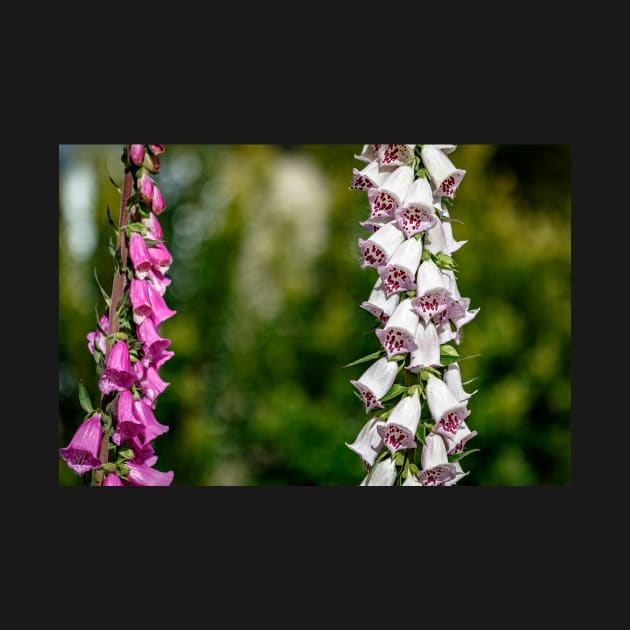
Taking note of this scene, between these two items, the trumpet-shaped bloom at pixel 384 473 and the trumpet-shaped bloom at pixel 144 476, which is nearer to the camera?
the trumpet-shaped bloom at pixel 384 473

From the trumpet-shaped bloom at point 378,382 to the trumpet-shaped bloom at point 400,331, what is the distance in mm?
39

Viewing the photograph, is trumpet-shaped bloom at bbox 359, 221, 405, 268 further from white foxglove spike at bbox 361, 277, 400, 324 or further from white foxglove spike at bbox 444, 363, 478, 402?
white foxglove spike at bbox 444, 363, 478, 402

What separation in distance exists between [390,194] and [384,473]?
2.05 feet

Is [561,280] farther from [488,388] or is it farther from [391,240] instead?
[391,240]

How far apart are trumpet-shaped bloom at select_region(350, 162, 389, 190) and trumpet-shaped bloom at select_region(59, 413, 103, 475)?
83 centimetres

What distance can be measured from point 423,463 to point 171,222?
8.28ft

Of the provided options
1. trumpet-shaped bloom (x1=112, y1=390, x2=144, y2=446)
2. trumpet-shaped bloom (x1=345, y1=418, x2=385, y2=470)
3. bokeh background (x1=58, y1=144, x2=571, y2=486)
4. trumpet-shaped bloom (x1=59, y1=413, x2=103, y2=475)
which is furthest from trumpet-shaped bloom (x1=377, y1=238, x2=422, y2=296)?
bokeh background (x1=58, y1=144, x2=571, y2=486)

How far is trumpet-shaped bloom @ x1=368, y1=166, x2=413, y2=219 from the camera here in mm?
2064

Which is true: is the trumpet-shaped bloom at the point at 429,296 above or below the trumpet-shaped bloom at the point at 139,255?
below

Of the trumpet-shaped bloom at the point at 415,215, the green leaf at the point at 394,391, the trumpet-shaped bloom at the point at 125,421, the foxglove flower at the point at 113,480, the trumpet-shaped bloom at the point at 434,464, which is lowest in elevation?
the foxglove flower at the point at 113,480

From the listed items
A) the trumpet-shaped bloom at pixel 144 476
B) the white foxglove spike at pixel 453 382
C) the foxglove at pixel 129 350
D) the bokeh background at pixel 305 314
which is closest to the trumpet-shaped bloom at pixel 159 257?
the foxglove at pixel 129 350

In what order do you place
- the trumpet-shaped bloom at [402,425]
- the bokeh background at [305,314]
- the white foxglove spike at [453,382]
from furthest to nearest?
1. the bokeh background at [305,314]
2. the white foxglove spike at [453,382]
3. the trumpet-shaped bloom at [402,425]

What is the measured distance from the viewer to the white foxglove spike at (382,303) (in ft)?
6.76

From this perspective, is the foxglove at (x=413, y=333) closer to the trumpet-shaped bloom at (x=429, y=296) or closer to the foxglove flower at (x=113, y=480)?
the trumpet-shaped bloom at (x=429, y=296)
